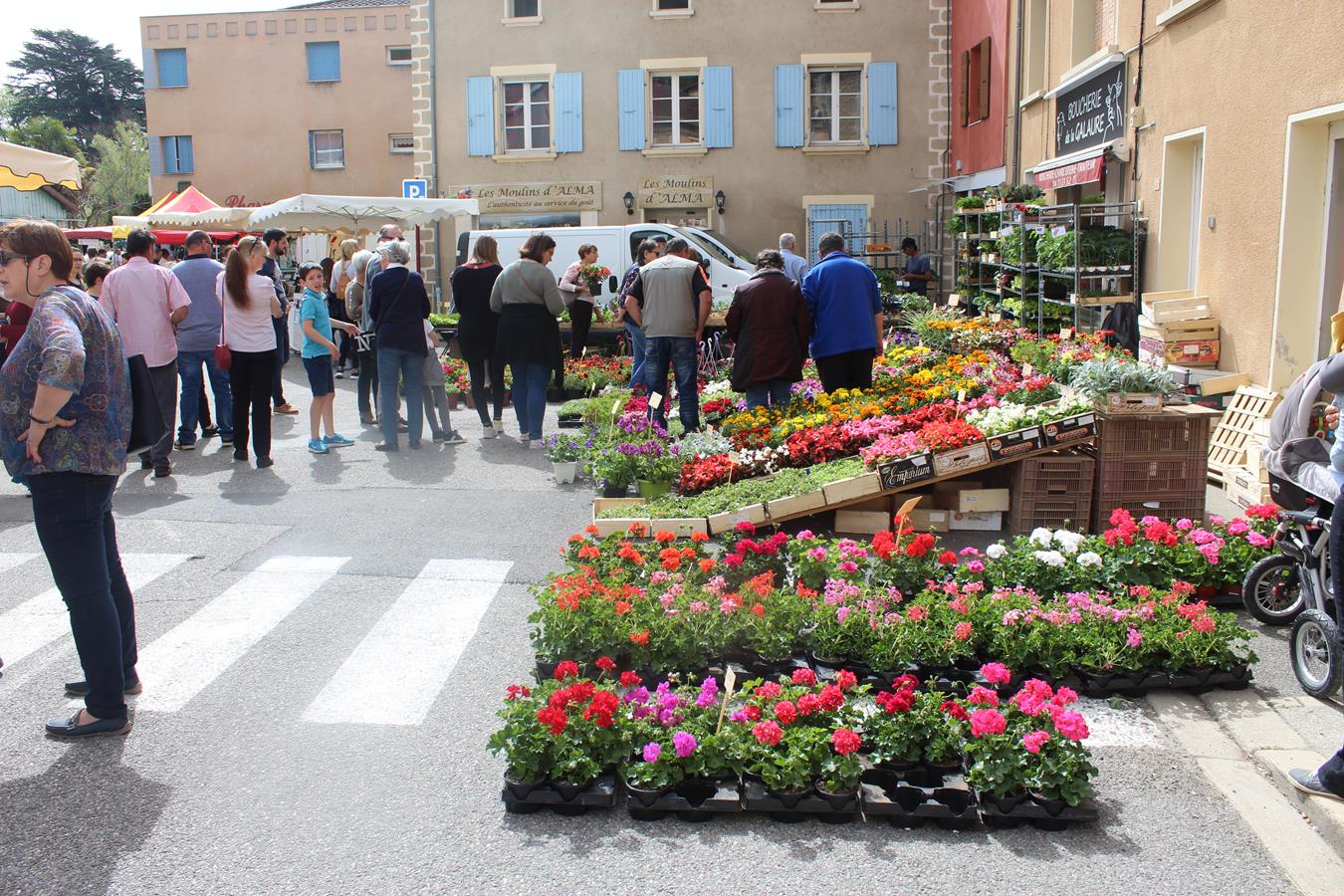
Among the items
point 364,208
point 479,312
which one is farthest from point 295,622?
point 364,208

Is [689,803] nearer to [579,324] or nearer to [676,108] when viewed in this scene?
[579,324]

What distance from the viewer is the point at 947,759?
13.7 feet

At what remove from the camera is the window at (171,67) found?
36.6 m

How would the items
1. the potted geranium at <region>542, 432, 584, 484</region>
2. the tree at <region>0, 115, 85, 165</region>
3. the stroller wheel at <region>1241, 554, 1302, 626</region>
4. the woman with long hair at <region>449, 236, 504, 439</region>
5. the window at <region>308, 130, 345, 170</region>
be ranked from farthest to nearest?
the tree at <region>0, 115, 85, 165</region>, the window at <region>308, 130, 345, 170</region>, the woman with long hair at <region>449, 236, 504, 439</region>, the potted geranium at <region>542, 432, 584, 484</region>, the stroller wheel at <region>1241, 554, 1302, 626</region>

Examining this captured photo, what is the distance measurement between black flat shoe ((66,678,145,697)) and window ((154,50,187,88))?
117ft

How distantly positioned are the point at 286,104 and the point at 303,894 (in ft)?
117

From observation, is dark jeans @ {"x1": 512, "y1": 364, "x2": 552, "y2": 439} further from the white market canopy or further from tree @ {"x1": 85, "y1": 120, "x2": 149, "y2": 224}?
tree @ {"x1": 85, "y1": 120, "x2": 149, "y2": 224}

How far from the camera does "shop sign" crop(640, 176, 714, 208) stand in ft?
79.3

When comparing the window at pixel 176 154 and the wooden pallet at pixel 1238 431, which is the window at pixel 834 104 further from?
the window at pixel 176 154

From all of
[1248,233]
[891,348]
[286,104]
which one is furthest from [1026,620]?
[286,104]

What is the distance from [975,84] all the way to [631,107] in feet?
21.9

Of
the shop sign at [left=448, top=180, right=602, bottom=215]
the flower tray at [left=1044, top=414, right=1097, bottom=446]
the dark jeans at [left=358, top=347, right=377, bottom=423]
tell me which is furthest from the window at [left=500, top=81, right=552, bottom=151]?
the flower tray at [left=1044, top=414, right=1097, bottom=446]

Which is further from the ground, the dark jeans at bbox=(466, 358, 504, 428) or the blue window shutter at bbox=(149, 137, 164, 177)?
the blue window shutter at bbox=(149, 137, 164, 177)

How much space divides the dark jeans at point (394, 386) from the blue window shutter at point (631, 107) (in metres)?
14.1
